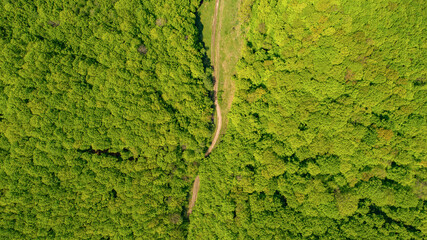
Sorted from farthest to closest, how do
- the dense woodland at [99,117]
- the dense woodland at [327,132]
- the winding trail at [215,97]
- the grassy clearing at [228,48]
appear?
the winding trail at [215,97], the grassy clearing at [228,48], the dense woodland at [99,117], the dense woodland at [327,132]

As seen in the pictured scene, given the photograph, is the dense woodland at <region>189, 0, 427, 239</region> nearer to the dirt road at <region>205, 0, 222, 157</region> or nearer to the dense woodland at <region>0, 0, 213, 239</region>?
the dirt road at <region>205, 0, 222, 157</region>

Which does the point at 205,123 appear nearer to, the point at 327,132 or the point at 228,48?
the point at 228,48

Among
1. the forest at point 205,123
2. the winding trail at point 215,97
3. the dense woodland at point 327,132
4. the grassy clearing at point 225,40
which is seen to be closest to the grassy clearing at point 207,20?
the grassy clearing at point 225,40

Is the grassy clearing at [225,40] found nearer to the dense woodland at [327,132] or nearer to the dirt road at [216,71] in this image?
the dirt road at [216,71]

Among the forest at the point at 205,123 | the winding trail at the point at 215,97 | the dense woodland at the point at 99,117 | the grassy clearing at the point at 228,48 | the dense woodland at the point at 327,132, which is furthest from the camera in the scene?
the winding trail at the point at 215,97

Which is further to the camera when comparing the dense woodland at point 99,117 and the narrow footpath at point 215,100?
the narrow footpath at point 215,100

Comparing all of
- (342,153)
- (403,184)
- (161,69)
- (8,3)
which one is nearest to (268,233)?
(342,153)
